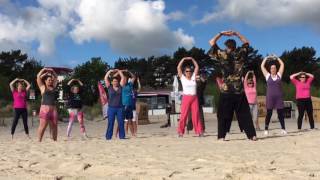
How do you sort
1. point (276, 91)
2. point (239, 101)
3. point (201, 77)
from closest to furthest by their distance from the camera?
point (239, 101) < point (276, 91) < point (201, 77)

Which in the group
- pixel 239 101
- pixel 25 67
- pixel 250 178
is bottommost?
pixel 250 178

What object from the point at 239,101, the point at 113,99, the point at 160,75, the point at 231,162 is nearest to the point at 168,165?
the point at 231,162

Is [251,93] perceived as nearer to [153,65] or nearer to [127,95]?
[127,95]

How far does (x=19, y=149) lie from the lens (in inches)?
353

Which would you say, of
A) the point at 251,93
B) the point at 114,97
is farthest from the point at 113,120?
the point at 251,93

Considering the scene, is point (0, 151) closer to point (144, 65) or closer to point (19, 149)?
point (19, 149)

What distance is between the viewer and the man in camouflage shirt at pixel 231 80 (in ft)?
31.3

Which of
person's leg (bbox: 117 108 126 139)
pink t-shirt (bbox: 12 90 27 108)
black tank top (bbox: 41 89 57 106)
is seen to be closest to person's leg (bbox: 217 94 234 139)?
person's leg (bbox: 117 108 126 139)

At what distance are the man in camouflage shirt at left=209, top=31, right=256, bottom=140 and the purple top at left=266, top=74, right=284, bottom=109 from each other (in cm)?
237

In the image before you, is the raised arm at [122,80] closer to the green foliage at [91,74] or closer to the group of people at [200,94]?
the group of people at [200,94]

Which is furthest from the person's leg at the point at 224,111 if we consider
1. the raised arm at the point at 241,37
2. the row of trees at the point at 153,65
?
the row of trees at the point at 153,65

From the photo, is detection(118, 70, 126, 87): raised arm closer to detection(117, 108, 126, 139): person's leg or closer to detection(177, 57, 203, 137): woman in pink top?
detection(117, 108, 126, 139): person's leg

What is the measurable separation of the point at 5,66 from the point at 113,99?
244 ft

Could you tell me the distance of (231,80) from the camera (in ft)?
31.3
